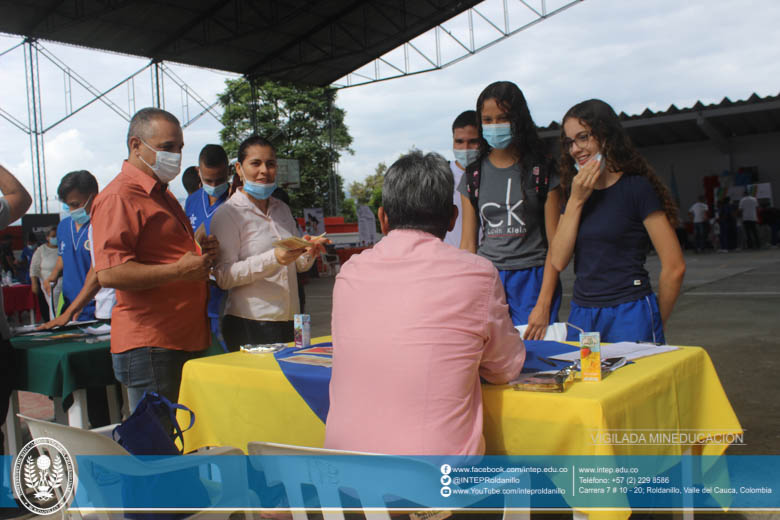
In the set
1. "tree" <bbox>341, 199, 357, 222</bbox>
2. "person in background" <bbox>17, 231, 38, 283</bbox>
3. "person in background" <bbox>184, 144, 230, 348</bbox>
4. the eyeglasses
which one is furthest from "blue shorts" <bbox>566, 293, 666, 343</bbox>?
"tree" <bbox>341, 199, 357, 222</bbox>

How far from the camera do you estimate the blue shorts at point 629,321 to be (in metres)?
2.39

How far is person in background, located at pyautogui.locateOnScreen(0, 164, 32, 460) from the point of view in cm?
277

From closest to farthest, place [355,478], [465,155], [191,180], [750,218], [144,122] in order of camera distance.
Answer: [355,478]
[144,122]
[465,155]
[191,180]
[750,218]

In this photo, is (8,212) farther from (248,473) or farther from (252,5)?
(252,5)

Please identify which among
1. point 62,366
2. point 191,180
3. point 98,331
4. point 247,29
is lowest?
point 62,366

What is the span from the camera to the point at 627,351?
6.92 ft

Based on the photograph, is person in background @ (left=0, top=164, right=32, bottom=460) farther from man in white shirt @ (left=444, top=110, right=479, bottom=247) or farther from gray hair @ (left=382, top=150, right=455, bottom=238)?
man in white shirt @ (left=444, top=110, right=479, bottom=247)

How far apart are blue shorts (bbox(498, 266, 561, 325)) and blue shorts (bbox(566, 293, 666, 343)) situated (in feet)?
0.80

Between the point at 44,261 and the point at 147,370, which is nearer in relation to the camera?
the point at 147,370

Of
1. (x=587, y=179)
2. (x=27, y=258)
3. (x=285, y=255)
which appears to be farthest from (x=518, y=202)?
(x=27, y=258)

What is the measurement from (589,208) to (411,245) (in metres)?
1.08

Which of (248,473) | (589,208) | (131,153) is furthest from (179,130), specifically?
(589,208)

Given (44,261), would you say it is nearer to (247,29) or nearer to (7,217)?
(7,217)

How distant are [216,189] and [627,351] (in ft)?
9.26
